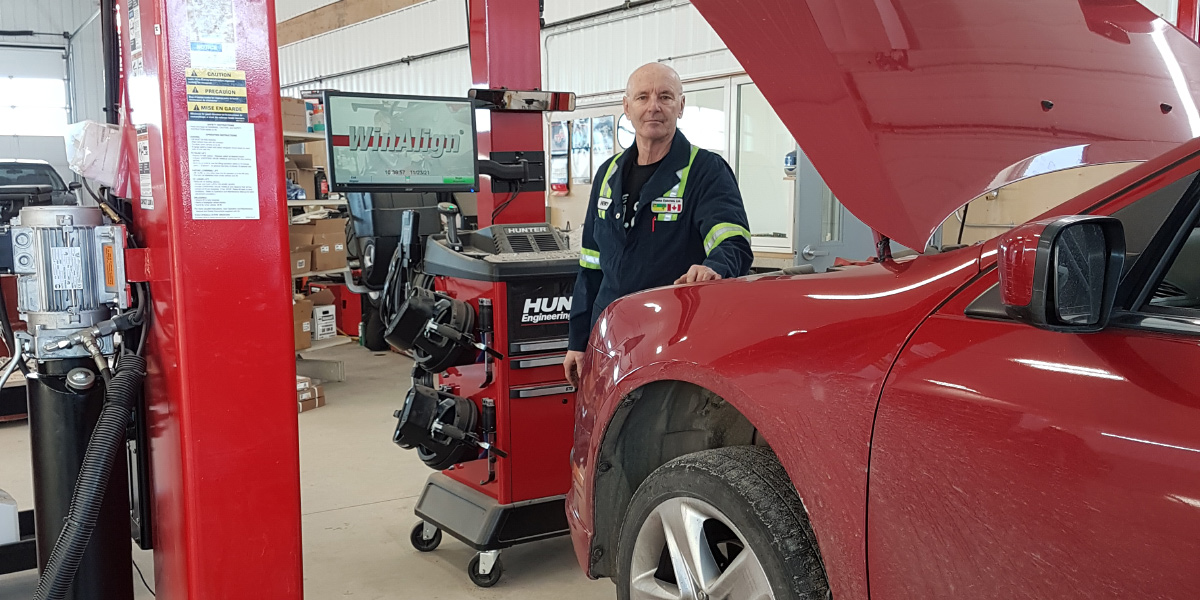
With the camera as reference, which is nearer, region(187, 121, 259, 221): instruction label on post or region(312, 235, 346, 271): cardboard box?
region(187, 121, 259, 221): instruction label on post

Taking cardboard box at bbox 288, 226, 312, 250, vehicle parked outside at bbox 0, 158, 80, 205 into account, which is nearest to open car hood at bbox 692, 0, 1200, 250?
vehicle parked outside at bbox 0, 158, 80, 205

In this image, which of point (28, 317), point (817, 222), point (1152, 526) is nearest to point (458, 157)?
point (28, 317)

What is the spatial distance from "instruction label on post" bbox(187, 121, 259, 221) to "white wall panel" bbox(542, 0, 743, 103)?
6.36 meters

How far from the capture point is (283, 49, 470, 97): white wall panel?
38.2 feet

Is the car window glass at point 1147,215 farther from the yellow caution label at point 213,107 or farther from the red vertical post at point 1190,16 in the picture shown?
the red vertical post at point 1190,16

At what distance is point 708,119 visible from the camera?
331 inches

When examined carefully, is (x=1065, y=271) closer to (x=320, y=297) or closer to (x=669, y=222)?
(x=669, y=222)

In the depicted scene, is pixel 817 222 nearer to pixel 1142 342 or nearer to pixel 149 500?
pixel 149 500

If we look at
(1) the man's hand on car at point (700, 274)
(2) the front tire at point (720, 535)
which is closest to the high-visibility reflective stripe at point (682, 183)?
(1) the man's hand on car at point (700, 274)

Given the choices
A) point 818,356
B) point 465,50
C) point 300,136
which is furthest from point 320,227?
point 818,356

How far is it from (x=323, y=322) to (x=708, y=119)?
376 centimetres

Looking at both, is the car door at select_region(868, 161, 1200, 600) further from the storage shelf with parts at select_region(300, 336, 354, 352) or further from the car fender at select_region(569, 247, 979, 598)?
the storage shelf with parts at select_region(300, 336, 354, 352)

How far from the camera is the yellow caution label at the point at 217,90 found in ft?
6.54

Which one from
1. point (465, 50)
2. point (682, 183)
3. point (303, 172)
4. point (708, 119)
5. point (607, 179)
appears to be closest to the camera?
point (682, 183)
